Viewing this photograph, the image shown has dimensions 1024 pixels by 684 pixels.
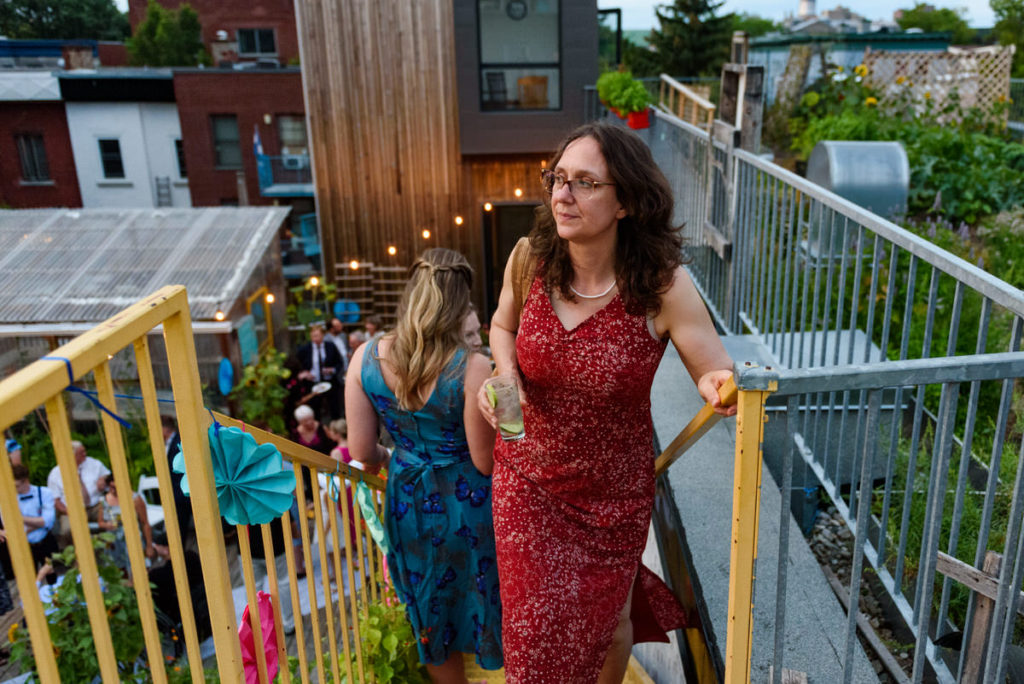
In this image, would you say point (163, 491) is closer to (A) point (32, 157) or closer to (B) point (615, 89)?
(B) point (615, 89)

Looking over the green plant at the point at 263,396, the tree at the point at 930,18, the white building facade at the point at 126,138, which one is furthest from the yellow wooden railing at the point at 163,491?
the tree at the point at 930,18

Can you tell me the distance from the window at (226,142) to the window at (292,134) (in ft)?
3.71

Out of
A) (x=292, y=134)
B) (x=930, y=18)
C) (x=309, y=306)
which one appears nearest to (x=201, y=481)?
(x=309, y=306)

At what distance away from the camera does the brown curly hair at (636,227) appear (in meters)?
1.97

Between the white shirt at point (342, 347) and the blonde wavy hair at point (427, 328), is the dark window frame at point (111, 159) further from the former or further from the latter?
the blonde wavy hair at point (427, 328)

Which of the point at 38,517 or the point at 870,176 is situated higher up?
the point at 870,176

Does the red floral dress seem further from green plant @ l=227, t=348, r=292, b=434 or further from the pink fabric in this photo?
green plant @ l=227, t=348, r=292, b=434

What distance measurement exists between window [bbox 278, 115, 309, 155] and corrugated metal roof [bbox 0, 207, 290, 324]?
10.1 metres

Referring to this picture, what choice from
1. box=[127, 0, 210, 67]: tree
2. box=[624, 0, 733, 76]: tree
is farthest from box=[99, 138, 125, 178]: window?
box=[624, 0, 733, 76]: tree

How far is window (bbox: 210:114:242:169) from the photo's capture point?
66.6 ft

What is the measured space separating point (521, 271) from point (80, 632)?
8.33 ft

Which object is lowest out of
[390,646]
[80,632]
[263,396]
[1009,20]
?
[263,396]

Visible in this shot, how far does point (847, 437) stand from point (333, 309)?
10646 millimetres

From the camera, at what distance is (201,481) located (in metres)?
1.42
